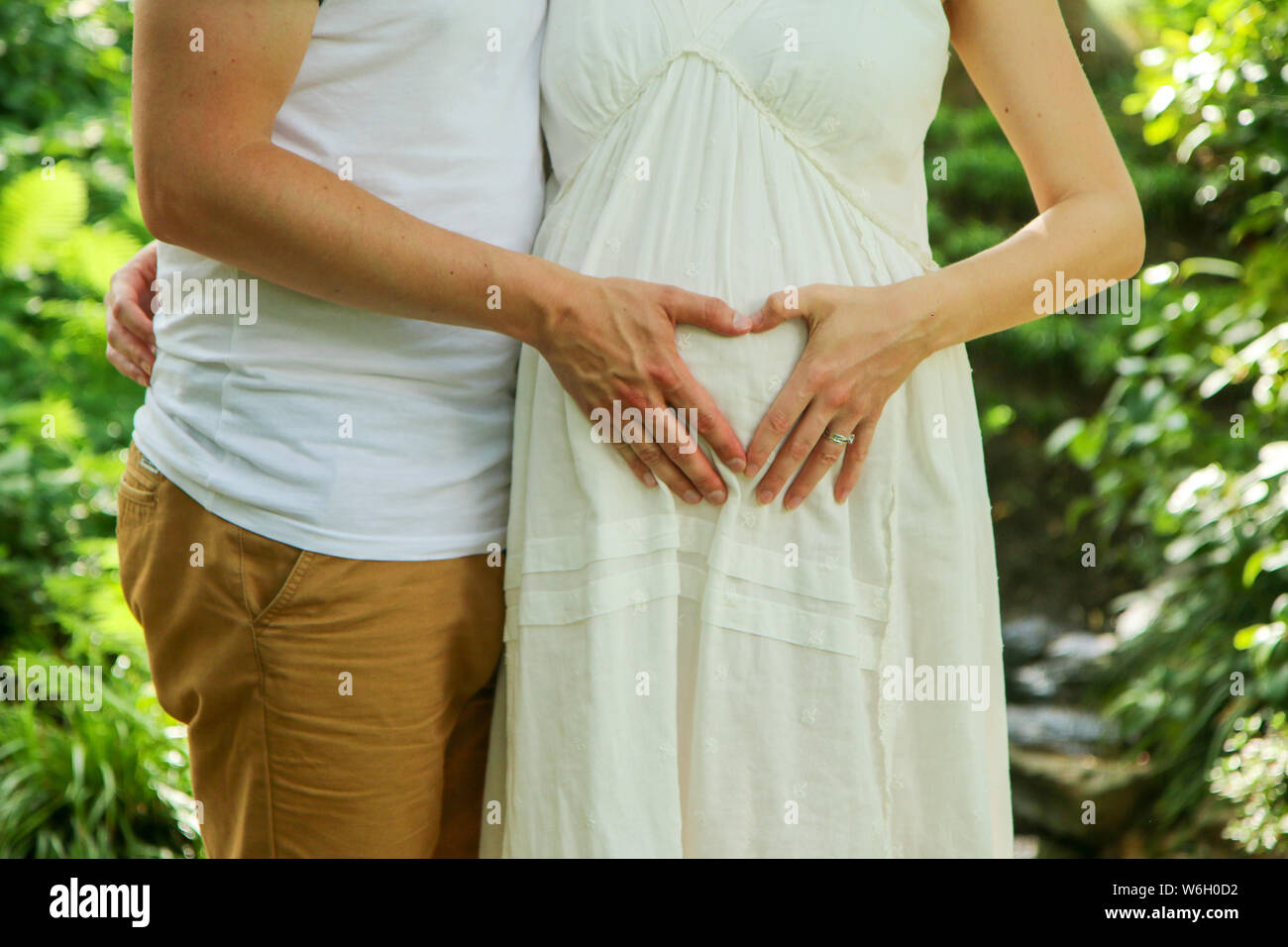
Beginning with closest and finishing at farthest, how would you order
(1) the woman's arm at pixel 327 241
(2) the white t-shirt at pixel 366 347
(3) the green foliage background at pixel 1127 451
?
(1) the woman's arm at pixel 327 241 < (2) the white t-shirt at pixel 366 347 < (3) the green foliage background at pixel 1127 451

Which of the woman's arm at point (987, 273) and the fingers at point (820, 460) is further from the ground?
the woman's arm at point (987, 273)

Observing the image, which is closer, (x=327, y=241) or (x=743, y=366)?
(x=327, y=241)

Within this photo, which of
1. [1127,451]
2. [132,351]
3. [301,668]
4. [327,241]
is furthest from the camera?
[1127,451]

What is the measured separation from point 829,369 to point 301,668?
2.09 ft

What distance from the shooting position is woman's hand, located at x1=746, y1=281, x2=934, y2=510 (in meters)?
1.19

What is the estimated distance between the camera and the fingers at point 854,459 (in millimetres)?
1231

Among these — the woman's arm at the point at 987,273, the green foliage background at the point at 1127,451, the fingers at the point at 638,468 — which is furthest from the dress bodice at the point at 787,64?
the green foliage background at the point at 1127,451

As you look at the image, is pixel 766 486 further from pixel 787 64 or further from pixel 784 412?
pixel 787 64

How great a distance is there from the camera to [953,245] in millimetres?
4672

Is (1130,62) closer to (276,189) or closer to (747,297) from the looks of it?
(747,297)

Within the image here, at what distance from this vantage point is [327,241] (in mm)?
1104

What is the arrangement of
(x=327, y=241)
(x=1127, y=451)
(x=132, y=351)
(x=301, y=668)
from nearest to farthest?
(x=327, y=241) < (x=301, y=668) < (x=132, y=351) < (x=1127, y=451)

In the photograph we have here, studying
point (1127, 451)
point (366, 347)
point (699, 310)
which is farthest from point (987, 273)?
point (1127, 451)

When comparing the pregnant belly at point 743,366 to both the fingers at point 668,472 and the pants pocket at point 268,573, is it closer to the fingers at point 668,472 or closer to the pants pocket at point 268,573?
the fingers at point 668,472
